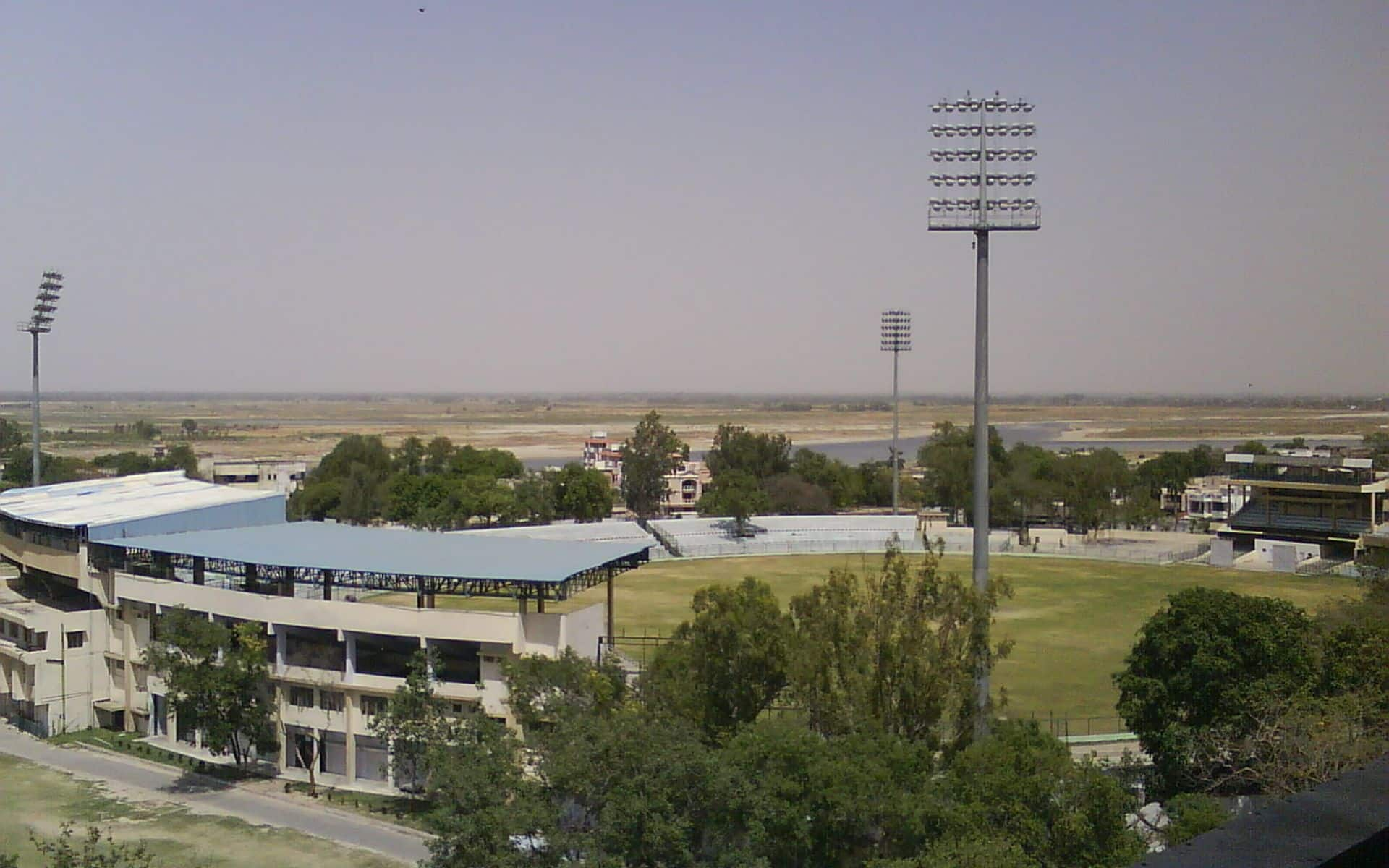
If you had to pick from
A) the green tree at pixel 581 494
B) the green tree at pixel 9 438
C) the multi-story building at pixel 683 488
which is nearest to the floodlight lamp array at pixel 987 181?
the green tree at pixel 581 494

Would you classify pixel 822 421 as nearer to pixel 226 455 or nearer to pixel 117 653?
pixel 226 455

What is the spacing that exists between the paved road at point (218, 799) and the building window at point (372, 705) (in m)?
1.60

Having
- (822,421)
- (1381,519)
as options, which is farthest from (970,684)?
(822,421)

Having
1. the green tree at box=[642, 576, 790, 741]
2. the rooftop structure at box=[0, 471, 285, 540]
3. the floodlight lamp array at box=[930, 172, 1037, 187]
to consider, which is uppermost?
the floodlight lamp array at box=[930, 172, 1037, 187]

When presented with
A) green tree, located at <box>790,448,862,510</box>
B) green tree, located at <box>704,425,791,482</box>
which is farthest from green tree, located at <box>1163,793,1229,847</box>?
green tree, located at <box>790,448,862,510</box>

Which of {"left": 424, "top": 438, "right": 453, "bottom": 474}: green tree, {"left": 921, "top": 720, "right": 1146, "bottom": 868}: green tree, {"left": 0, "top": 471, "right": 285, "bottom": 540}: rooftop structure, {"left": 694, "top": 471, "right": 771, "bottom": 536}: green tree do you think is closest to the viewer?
{"left": 921, "top": 720, "right": 1146, "bottom": 868}: green tree

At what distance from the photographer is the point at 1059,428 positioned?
142 m

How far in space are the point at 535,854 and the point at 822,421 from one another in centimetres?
15166

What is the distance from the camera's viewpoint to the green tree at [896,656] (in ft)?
38.5

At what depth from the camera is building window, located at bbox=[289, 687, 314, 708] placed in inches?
697

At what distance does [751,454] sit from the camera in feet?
182

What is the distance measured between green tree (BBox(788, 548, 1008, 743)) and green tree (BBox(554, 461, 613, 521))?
116 ft

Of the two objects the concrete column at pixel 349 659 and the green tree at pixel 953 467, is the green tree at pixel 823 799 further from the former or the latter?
the green tree at pixel 953 467

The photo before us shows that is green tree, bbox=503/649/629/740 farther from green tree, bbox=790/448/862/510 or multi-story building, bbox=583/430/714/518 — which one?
multi-story building, bbox=583/430/714/518
